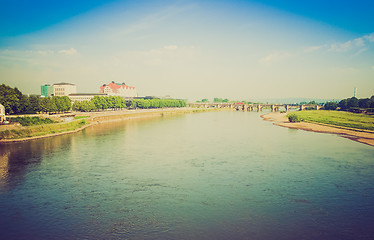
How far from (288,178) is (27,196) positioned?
72.2 feet

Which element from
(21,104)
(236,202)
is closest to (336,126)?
(236,202)

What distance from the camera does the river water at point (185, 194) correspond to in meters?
14.2

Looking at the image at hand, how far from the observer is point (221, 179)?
22562 mm

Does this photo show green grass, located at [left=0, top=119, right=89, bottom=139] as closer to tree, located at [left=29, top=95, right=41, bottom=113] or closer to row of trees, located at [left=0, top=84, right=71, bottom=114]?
row of trees, located at [left=0, top=84, right=71, bottom=114]

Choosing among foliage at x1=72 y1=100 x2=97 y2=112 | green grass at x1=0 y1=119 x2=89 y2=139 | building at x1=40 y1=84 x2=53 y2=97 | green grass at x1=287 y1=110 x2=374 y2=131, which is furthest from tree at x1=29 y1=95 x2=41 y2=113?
building at x1=40 y1=84 x2=53 y2=97

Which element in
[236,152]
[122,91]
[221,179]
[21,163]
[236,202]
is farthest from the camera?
[122,91]

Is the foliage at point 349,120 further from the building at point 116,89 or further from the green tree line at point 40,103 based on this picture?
the building at point 116,89

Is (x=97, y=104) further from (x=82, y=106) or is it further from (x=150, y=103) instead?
→ (x=150, y=103)

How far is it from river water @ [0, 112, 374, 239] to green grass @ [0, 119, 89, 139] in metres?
8.13

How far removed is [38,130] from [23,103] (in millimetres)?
17707

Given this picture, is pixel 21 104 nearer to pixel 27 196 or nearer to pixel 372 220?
pixel 27 196

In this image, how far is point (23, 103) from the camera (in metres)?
57.8

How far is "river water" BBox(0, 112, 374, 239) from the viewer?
46.5ft

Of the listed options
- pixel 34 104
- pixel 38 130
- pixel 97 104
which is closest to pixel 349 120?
pixel 38 130
